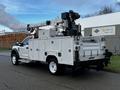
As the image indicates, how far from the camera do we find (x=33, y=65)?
15.2 metres

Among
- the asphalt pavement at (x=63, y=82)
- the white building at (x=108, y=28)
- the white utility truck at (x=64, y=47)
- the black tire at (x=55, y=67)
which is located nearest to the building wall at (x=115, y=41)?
the white building at (x=108, y=28)

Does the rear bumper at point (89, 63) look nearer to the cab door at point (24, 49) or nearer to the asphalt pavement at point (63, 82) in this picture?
the asphalt pavement at point (63, 82)

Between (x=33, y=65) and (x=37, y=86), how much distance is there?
6.41 meters

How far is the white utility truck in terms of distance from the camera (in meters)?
10.3

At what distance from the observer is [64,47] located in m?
10.6

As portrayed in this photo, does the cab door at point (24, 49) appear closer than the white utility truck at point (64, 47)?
No

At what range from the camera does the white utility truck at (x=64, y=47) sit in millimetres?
10336

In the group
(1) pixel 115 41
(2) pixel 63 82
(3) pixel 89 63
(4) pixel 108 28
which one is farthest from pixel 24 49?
(4) pixel 108 28

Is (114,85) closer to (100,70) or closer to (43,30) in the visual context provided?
(100,70)

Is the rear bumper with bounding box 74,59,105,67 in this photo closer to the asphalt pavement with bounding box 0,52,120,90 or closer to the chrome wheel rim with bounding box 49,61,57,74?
the asphalt pavement with bounding box 0,52,120,90

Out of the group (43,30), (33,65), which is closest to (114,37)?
(33,65)

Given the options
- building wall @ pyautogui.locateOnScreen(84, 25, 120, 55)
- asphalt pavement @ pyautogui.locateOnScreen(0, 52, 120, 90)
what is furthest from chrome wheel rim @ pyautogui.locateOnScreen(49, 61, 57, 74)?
building wall @ pyautogui.locateOnScreen(84, 25, 120, 55)

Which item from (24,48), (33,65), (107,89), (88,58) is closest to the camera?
(107,89)

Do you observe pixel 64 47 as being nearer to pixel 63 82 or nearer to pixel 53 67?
pixel 53 67
